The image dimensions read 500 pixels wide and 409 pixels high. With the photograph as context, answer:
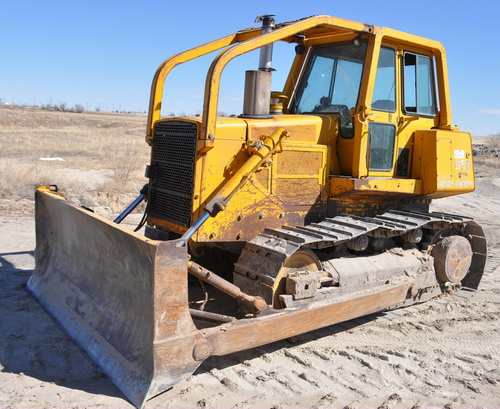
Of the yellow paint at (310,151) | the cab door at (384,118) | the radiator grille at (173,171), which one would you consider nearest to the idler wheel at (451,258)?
the yellow paint at (310,151)

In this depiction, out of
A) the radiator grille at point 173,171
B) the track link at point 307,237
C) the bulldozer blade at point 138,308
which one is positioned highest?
the radiator grille at point 173,171

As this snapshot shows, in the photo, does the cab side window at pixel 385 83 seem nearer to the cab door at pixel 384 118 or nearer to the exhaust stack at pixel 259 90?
the cab door at pixel 384 118

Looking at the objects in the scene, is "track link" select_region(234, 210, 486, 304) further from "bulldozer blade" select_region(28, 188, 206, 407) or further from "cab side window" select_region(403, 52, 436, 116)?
"cab side window" select_region(403, 52, 436, 116)

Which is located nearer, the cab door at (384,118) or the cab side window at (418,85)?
the cab door at (384,118)

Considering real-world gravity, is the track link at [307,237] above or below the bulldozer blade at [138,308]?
above

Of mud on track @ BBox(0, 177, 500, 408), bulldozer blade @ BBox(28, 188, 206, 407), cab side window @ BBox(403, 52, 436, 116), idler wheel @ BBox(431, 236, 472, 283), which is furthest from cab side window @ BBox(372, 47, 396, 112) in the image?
bulldozer blade @ BBox(28, 188, 206, 407)

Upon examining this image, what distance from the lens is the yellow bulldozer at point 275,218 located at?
421 cm

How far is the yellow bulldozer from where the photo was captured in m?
4.21

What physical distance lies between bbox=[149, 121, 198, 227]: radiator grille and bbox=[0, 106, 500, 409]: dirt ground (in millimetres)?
1490

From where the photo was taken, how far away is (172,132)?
534cm

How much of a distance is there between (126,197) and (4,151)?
11.0 meters

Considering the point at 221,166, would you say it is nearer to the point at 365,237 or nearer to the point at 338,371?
the point at 365,237

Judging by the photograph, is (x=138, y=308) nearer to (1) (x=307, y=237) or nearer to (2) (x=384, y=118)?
(1) (x=307, y=237)

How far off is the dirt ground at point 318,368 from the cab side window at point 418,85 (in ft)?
7.76
